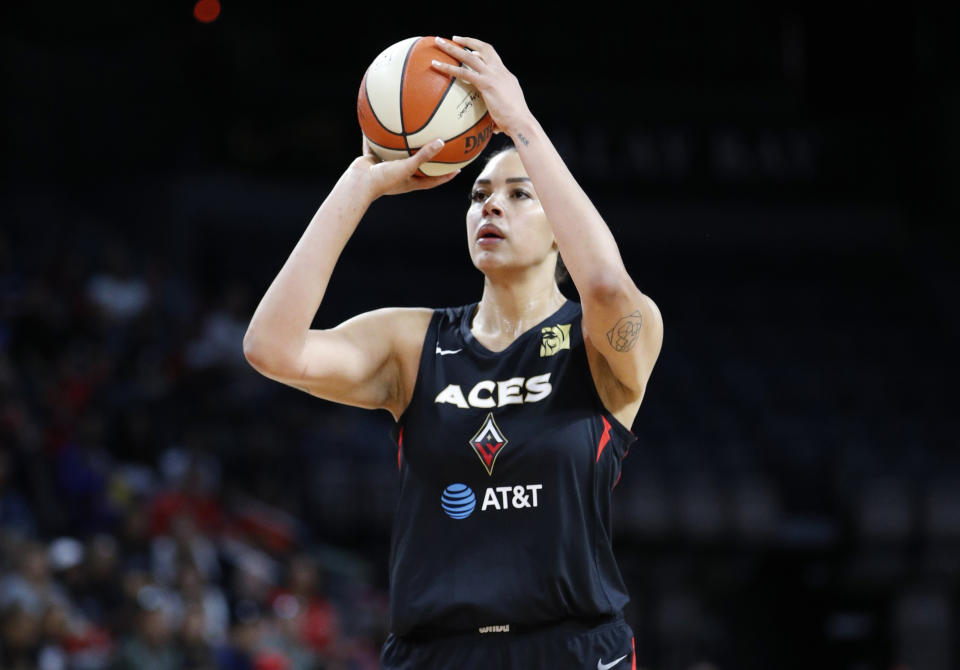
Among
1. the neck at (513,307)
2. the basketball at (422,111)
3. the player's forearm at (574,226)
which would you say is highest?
the basketball at (422,111)

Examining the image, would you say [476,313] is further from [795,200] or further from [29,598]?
[795,200]

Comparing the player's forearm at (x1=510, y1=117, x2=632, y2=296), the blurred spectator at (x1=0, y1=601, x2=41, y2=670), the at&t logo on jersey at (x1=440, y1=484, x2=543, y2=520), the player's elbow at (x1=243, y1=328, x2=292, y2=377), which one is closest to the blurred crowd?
the blurred spectator at (x1=0, y1=601, x2=41, y2=670)

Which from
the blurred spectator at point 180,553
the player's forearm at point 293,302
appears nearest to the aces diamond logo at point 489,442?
the player's forearm at point 293,302

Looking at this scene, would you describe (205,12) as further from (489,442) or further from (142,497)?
(489,442)

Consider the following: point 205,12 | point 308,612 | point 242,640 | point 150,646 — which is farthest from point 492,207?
point 205,12

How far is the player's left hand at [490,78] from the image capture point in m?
3.13

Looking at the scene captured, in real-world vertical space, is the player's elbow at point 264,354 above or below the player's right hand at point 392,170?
below

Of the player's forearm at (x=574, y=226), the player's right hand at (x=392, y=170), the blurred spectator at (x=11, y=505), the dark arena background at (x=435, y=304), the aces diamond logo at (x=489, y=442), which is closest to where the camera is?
the player's forearm at (x=574, y=226)

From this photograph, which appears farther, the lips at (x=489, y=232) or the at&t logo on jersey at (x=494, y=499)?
the lips at (x=489, y=232)

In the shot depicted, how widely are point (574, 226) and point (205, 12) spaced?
14.2 m

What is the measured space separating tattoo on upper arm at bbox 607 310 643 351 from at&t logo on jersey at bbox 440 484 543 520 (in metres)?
0.40

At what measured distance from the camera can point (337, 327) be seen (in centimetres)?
328

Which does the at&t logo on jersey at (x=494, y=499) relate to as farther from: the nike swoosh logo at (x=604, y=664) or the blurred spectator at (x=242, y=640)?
the blurred spectator at (x=242, y=640)

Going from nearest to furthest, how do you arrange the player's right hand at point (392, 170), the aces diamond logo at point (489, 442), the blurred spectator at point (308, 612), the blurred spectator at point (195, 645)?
the aces diamond logo at point (489, 442), the player's right hand at point (392, 170), the blurred spectator at point (195, 645), the blurred spectator at point (308, 612)
